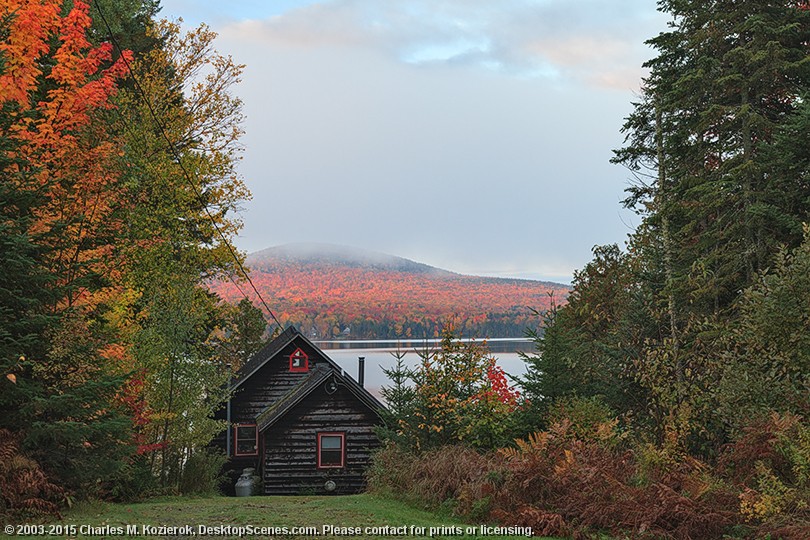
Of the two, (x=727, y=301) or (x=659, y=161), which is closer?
(x=727, y=301)

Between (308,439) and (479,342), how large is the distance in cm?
1415

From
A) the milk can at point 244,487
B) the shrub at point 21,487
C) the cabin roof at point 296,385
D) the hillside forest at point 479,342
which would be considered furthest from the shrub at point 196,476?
the milk can at point 244,487

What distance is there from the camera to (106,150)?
14828 millimetres

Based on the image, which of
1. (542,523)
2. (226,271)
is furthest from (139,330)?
(542,523)

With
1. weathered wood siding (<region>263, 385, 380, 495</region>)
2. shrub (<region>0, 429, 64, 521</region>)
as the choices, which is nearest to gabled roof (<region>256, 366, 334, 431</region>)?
weathered wood siding (<region>263, 385, 380, 495</region>)

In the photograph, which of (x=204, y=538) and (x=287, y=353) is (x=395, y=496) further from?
(x=287, y=353)

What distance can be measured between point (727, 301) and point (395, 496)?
12.5 meters

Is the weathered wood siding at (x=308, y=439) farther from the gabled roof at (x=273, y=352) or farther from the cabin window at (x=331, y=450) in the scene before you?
the gabled roof at (x=273, y=352)

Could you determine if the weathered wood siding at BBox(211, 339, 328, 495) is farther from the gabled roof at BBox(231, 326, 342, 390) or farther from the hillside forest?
the hillside forest

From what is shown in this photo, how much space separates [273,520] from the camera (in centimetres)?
1105

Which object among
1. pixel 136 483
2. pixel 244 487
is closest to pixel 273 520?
pixel 136 483

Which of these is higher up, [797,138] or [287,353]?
[797,138]

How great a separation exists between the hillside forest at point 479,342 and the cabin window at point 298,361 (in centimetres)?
680

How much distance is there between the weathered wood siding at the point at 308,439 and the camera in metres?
30.4
